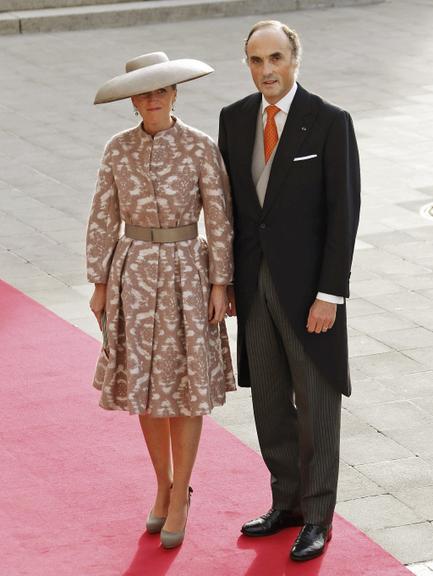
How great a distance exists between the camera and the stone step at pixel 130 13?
1828 cm

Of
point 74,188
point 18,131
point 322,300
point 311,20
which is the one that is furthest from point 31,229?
point 311,20

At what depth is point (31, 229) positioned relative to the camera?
34.1 ft

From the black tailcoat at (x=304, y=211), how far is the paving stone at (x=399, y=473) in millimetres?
932

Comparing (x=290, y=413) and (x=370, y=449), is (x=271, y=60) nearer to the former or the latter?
(x=290, y=413)

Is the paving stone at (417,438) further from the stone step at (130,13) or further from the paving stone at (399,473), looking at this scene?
the stone step at (130,13)

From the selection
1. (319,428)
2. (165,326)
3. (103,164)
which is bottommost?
(319,428)

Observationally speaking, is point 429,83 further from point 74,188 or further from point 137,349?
point 137,349

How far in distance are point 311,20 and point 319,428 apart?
47.6 feet

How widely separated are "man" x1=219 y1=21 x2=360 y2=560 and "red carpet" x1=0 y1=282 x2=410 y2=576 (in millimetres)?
161

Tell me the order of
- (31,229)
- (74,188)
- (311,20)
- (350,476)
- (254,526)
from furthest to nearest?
(311,20) < (74,188) < (31,229) < (350,476) < (254,526)

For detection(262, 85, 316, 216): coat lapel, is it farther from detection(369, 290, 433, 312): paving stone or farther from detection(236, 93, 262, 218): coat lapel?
detection(369, 290, 433, 312): paving stone

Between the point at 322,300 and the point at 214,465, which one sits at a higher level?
the point at 322,300

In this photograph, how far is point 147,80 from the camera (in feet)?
17.0

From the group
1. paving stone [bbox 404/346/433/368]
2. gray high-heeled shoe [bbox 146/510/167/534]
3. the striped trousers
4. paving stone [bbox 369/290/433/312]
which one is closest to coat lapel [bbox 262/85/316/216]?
the striped trousers
